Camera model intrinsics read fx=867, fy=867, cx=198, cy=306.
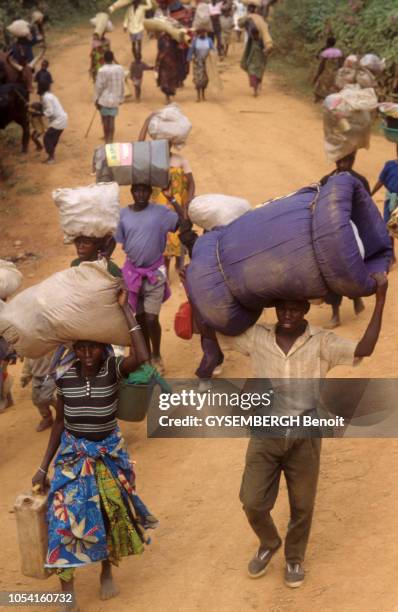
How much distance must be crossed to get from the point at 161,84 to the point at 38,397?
11.5 metres

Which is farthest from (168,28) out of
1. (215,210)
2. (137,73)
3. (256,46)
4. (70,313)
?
(70,313)

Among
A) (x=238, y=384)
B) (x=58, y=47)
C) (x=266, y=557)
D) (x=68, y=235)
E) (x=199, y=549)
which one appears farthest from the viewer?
(x=58, y=47)

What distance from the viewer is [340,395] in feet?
19.6

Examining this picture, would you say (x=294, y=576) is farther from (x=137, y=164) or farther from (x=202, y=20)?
(x=202, y=20)

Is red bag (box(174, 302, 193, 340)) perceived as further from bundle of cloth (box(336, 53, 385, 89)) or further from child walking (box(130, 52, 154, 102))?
child walking (box(130, 52, 154, 102))

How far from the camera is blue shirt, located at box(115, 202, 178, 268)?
6316mm

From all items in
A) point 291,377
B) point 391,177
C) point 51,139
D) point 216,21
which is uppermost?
point 291,377

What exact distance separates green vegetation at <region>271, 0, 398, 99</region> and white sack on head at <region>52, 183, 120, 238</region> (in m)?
9.89

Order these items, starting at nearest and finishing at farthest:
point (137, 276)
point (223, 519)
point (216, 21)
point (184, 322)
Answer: point (223, 519)
point (184, 322)
point (137, 276)
point (216, 21)

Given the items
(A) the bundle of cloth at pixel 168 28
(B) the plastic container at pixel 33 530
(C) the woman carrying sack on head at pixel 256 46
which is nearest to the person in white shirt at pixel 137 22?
(A) the bundle of cloth at pixel 168 28

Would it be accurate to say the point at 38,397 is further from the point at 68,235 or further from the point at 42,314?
the point at 42,314

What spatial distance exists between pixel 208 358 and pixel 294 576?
2.42m

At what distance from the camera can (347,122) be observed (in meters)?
8.44

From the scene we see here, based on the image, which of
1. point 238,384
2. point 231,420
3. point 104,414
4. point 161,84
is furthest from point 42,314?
point 161,84
